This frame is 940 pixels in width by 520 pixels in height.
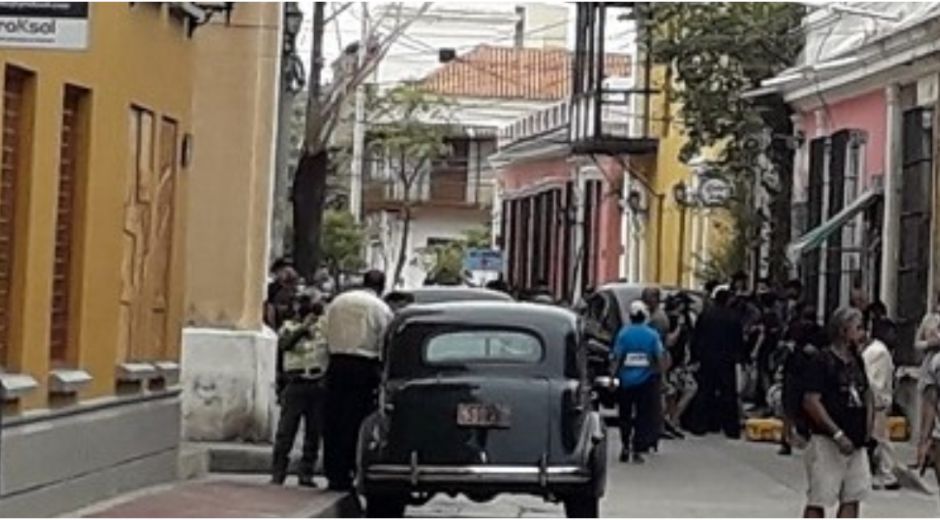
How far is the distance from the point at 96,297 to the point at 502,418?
2987mm

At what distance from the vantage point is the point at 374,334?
20109 millimetres

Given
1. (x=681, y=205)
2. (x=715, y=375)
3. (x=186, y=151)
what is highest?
(x=681, y=205)

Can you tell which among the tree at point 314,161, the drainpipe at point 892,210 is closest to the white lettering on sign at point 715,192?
the tree at point 314,161

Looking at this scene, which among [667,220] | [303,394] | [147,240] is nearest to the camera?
[147,240]

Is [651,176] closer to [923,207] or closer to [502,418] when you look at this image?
[923,207]

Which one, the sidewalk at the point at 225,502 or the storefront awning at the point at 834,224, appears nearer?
the sidewalk at the point at 225,502

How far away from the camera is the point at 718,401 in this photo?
31.8 meters

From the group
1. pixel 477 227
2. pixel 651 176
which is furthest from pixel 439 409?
pixel 477 227

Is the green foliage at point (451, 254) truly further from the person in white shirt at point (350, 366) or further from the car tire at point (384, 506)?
the car tire at point (384, 506)

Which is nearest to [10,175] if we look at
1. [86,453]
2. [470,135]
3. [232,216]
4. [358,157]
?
[86,453]

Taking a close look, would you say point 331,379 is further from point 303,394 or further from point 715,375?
point 715,375

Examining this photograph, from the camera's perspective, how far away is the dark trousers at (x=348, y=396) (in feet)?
66.3

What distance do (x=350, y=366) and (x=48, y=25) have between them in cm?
934

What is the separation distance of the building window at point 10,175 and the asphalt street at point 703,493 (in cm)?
555
